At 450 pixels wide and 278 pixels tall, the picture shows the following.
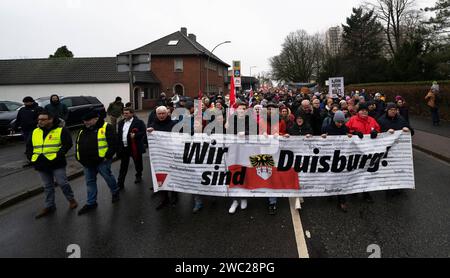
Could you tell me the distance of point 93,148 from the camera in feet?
16.8

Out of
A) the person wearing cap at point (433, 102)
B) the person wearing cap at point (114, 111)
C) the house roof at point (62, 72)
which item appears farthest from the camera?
the house roof at point (62, 72)

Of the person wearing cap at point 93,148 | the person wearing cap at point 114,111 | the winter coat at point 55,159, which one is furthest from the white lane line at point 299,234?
the person wearing cap at point 114,111

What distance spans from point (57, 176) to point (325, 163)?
460 centimetres

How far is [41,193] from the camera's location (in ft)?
20.9

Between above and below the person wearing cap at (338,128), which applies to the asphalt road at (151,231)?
below

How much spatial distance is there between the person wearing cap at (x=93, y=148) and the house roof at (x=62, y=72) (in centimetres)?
2707

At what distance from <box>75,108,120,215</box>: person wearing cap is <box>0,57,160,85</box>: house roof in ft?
88.8

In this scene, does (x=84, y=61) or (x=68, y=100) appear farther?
(x=84, y=61)

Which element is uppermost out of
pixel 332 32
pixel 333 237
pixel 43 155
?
pixel 332 32

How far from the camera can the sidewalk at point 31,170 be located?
6039mm

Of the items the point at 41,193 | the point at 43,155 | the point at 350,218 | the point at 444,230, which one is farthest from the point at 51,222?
A: the point at 444,230

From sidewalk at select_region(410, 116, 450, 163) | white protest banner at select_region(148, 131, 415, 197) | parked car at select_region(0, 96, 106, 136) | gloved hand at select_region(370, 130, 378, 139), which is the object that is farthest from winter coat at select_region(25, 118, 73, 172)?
sidewalk at select_region(410, 116, 450, 163)

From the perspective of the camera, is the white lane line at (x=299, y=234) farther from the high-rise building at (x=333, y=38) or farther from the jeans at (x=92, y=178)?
the high-rise building at (x=333, y=38)

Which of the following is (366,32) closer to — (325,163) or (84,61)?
(84,61)
